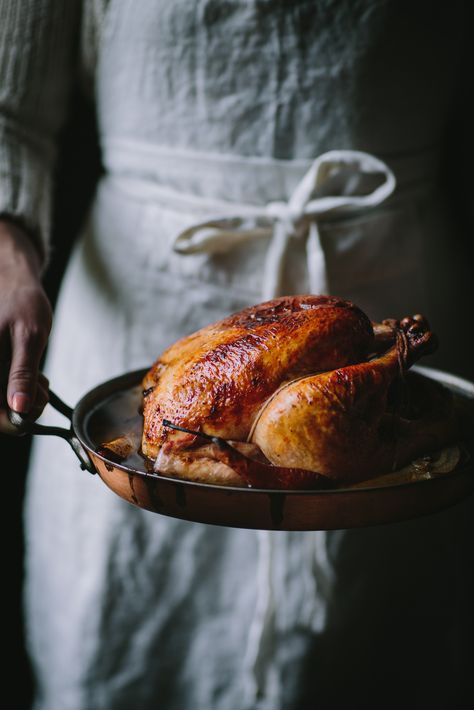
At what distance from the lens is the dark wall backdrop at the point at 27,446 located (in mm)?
1547

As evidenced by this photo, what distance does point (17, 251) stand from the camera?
0.88 metres

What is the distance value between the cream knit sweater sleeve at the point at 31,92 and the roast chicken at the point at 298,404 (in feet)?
1.68

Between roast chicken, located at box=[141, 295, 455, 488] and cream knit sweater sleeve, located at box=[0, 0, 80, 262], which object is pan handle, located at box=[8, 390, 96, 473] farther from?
cream knit sweater sleeve, located at box=[0, 0, 80, 262]

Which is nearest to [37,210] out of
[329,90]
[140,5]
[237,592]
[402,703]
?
[140,5]

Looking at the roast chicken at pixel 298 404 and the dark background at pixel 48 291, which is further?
the dark background at pixel 48 291

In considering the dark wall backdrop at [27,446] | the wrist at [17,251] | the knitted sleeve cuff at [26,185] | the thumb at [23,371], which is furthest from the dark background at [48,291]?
the thumb at [23,371]

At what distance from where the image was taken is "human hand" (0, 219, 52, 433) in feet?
1.98

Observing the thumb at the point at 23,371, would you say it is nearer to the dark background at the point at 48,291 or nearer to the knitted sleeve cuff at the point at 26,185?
the knitted sleeve cuff at the point at 26,185

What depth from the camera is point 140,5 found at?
987 mm

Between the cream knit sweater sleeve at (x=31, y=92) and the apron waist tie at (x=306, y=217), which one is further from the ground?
the cream knit sweater sleeve at (x=31, y=92)

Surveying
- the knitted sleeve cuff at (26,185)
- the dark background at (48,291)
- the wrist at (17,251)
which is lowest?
the dark background at (48,291)

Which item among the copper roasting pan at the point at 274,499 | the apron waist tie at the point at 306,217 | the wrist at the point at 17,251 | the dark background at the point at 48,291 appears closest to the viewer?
the copper roasting pan at the point at 274,499

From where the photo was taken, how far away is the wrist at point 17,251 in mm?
825

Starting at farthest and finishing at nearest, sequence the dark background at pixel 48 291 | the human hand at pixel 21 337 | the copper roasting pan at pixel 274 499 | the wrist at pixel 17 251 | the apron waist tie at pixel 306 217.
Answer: the dark background at pixel 48 291
the apron waist tie at pixel 306 217
the wrist at pixel 17 251
the human hand at pixel 21 337
the copper roasting pan at pixel 274 499
